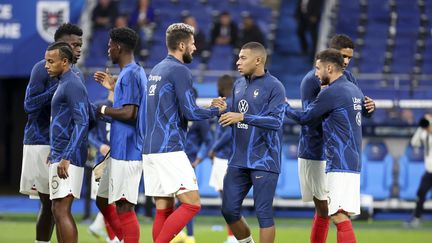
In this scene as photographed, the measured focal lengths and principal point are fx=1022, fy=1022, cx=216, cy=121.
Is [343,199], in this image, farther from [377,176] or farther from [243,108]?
[377,176]

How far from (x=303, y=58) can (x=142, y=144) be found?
1308 cm

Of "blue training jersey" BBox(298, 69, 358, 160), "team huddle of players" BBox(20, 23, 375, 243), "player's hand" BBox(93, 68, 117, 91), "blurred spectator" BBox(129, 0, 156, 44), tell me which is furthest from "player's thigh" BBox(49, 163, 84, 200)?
"blurred spectator" BBox(129, 0, 156, 44)

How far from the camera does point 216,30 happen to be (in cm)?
2195

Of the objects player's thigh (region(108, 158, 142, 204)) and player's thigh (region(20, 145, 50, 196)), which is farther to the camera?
player's thigh (region(20, 145, 50, 196))

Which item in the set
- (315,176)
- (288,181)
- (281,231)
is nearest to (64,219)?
(315,176)

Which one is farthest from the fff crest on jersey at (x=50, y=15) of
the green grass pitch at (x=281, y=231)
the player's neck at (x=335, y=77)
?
the player's neck at (x=335, y=77)

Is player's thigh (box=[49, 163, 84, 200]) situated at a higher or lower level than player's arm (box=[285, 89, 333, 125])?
lower

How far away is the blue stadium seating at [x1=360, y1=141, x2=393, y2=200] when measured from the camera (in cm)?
1895

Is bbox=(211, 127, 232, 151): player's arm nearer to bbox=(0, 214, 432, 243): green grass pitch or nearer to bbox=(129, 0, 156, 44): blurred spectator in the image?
bbox=(0, 214, 432, 243): green grass pitch

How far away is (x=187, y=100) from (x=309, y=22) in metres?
13.1

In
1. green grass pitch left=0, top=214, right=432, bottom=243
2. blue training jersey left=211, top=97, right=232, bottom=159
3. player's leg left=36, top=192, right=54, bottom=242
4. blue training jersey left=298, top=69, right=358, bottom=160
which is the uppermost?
blue training jersey left=298, top=69, right=358, bottom=160

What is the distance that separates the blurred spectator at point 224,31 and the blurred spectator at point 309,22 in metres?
1.81

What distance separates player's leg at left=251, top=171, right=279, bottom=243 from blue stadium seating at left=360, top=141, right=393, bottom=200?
870 centimetres

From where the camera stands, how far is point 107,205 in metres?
11.0
